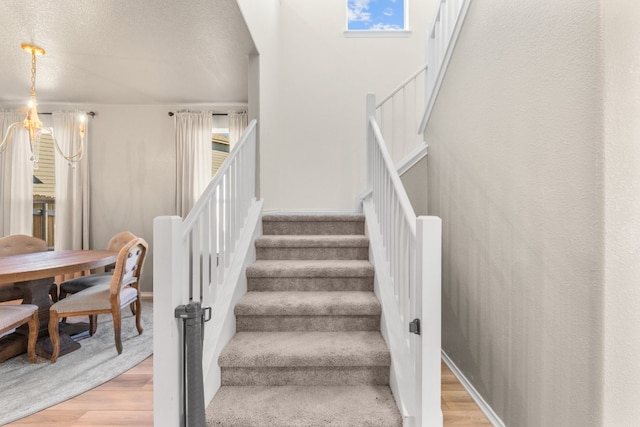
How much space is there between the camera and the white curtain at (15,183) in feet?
14.0

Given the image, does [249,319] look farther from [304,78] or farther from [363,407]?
[304,78]

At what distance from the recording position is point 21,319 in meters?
2.29

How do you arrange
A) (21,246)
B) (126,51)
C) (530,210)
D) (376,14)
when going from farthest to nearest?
1. (376,14)
2. (21,246)
3. (126,51)
4. (530,210)

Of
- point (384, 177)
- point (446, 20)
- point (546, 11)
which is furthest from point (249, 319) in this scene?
point (446, 20)

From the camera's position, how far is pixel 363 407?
1.54 m

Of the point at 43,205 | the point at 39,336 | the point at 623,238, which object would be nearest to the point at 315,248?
the point at 623,238

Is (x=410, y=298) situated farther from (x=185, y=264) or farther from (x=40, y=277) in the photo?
(x=40, y=277)

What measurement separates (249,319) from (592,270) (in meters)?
1.71

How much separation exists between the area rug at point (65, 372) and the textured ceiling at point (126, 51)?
8.39 ft

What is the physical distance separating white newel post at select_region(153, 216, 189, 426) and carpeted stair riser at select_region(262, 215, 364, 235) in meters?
1.43

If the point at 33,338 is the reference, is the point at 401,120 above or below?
above

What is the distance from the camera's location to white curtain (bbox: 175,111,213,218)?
432 centimetres

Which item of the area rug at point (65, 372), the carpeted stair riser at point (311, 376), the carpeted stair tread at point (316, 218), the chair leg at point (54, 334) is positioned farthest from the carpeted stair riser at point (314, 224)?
the chair leg at point (54, 334)

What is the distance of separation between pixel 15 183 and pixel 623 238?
5980 mm
